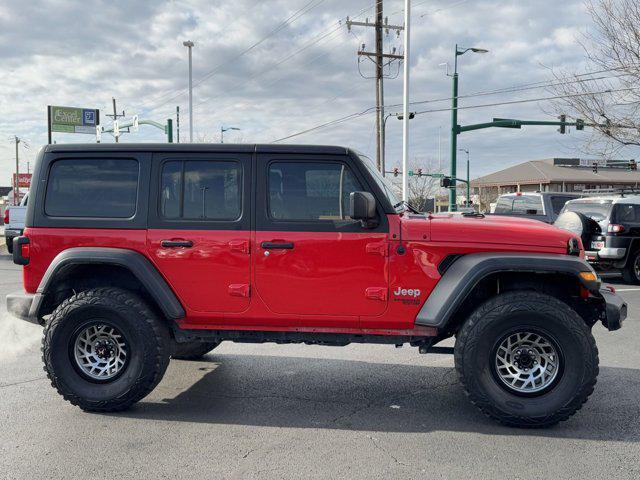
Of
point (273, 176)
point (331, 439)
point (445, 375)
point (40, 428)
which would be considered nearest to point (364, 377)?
point (445, 375)

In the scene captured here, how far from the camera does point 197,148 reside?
4.73 metres

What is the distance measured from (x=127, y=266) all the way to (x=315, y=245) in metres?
1.43

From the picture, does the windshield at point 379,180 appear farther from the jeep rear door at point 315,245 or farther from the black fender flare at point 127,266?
the black fender flare at point 127,266

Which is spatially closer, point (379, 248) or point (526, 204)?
point (379, 248)

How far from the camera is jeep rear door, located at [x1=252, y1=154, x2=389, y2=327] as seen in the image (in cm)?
444

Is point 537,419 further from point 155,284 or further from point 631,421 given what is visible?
point 155,284

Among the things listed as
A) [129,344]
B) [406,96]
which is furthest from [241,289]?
[406,96]

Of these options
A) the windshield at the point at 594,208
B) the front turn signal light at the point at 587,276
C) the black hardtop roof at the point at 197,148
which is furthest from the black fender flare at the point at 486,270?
the windshield at the point at 594,208

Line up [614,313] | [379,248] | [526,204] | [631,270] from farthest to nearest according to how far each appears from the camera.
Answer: [526,204] < [631,270] < [379,248] < [614,313]

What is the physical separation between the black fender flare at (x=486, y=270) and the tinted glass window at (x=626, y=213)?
8584mm

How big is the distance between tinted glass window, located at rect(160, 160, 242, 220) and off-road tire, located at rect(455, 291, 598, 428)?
2.06 meters

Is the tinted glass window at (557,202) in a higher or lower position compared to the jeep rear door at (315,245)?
higher

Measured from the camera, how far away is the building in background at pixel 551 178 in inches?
2462

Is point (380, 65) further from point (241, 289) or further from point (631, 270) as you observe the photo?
point (241, 289)
